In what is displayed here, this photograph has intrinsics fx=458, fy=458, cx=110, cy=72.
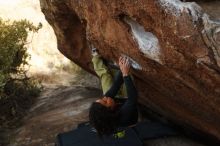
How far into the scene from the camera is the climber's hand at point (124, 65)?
6308 mm

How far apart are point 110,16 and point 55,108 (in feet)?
16.2

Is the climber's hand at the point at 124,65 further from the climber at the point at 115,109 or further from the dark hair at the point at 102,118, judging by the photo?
the dark hair at the point at 102,118

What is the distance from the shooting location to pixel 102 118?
19.5 feet

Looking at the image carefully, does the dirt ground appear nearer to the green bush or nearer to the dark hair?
the green bush

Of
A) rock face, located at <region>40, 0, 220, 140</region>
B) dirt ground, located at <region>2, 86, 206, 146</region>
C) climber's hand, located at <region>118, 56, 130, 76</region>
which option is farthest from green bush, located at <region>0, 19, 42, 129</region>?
climber's hand, located at <region>118, 56, 130, 76</region>

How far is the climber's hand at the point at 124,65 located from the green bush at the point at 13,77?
4.47 meters

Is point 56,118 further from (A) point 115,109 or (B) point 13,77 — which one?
(A) point 115,109

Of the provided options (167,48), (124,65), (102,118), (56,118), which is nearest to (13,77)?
(56,118)

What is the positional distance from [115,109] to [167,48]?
54.2 inches

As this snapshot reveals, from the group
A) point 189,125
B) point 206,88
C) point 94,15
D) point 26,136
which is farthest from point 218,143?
point 26,136

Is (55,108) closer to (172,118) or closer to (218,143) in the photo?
(172,118)

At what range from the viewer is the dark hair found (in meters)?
5.92

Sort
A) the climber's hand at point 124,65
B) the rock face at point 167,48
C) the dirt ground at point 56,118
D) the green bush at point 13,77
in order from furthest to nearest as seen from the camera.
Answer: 1. the green bush at point 13,77
2. the dirt ground at point 56,118
3. the climber's hand at point 124,65
4. the rock face at point 167,48

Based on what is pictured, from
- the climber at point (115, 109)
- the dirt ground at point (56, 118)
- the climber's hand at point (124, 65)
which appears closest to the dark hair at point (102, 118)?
the climber at point (115, 109)
